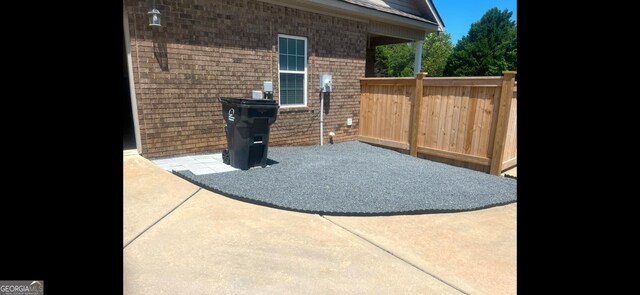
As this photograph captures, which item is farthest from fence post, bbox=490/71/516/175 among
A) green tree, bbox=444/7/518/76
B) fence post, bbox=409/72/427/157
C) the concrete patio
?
green tree, bbox=444/7/518/76

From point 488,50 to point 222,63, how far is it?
1022 inches

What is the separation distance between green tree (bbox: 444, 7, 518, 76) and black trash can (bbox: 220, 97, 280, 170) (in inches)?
974

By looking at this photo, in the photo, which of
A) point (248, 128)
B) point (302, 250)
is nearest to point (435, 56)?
point (248, 128)

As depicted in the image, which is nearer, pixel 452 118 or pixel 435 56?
pixel 452 118

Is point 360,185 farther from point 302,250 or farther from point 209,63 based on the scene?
point 209,63

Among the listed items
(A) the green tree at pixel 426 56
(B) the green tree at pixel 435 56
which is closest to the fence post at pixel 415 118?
(A) the green tree at pixel 426 56

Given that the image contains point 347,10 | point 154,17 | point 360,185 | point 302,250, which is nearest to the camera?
point 302,250

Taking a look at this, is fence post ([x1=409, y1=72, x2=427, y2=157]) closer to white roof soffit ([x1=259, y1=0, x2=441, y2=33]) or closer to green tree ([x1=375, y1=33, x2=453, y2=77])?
white roof soffit ([x1=259, y1=0, x2=441, y2=33])

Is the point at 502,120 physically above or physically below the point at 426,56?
below

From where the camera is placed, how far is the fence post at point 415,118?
23.7 feet

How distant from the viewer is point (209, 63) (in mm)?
6660
